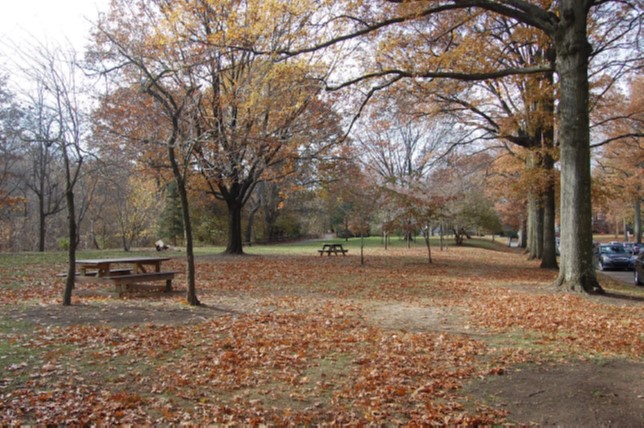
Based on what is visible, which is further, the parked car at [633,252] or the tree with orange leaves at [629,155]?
the tree with orange leaves at [629,155]

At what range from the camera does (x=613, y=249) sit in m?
24.4

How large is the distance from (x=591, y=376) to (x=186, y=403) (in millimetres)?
4320

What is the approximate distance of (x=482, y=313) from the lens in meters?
8.79

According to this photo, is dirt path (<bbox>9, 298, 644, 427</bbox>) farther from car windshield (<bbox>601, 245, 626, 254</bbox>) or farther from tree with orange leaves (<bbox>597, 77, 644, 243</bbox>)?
tree with orange leaves (<bbox>597, 77, 644, 243</bbox>)

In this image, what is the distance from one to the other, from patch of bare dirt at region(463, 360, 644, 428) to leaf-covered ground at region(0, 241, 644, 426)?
22 mm

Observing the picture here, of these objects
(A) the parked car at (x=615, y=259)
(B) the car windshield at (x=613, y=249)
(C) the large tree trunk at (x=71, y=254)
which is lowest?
(A) the parked car at (x=615, y=259)

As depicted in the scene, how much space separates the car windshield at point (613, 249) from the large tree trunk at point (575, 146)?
636 inches

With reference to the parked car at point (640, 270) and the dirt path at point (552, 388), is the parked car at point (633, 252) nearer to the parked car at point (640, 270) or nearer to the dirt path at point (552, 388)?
the parked car at point (640, 270)

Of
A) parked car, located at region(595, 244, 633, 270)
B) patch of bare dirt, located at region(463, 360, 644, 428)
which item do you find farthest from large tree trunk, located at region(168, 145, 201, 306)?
parked car, located at region(595, 244, 633, 270)

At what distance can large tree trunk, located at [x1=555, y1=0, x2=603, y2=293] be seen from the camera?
34.1 ft

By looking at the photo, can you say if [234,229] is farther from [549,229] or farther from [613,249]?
[613,249]

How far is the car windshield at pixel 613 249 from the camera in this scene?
78.5ft

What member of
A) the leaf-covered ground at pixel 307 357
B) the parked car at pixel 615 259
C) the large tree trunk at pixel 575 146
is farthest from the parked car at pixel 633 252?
the leaf-covered ground at pixel 307 357

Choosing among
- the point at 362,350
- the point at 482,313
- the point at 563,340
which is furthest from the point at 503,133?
the point at 362,350
